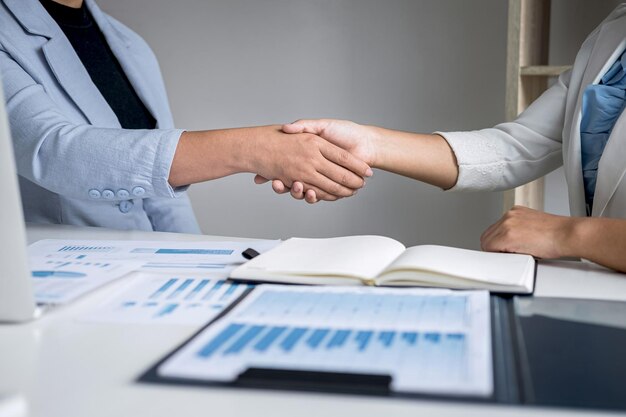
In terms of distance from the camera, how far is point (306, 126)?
1557 mm

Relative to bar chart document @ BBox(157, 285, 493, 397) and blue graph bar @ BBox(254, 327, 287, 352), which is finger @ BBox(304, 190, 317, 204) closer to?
bar chart document @ BBox(157, 285, 493, 397)

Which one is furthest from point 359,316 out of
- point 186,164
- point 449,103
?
point 449,103

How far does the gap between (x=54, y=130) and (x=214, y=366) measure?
35.2 inches

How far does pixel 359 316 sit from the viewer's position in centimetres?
81

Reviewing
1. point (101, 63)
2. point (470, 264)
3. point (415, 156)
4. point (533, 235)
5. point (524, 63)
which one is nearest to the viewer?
point (470, 264)

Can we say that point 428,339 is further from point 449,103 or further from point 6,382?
point 449,103

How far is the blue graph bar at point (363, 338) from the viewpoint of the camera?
708 mm

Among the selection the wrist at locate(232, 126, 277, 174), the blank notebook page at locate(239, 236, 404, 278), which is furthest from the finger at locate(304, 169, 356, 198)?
the blank notebook page at locate(239, 236, 404, 278)

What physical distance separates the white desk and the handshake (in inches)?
26.3

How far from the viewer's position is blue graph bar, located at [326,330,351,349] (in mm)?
713

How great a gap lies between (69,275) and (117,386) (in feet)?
1.36

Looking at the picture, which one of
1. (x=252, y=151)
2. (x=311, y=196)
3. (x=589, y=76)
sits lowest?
(x=311, y=196)

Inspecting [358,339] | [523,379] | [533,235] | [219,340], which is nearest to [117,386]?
[219,340]

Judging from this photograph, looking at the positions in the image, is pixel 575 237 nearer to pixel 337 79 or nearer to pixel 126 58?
pixel 126 58
